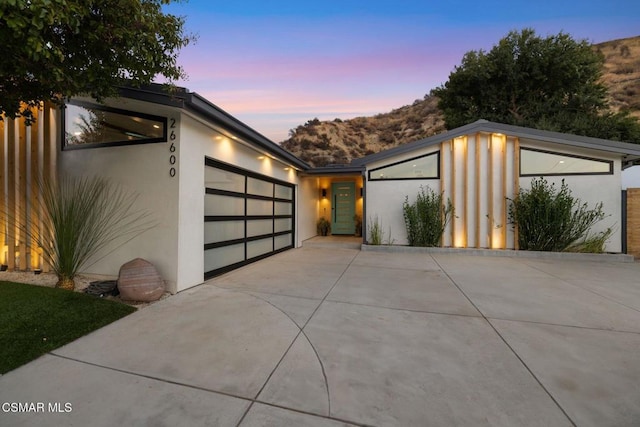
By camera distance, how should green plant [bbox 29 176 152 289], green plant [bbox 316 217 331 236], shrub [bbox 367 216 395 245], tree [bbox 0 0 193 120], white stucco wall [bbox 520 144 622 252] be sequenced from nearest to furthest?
tree [bbox 0 0 193 120] < green plant [bbox 29 176 152 289] < white stucco wall [bbox 520 144 622 252] < shrub [bbox 367 216 395 245] < green plant [bbox 316 217 331 236]

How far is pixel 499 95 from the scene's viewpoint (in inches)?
606

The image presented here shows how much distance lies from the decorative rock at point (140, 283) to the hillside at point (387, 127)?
66.8 feet

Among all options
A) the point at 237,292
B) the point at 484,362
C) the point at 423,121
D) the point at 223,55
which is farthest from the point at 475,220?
the point at 423,121

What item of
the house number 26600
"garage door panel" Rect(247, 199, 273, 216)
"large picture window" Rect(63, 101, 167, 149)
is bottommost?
"garage door panel" Rect(247, 199, 273, 216)

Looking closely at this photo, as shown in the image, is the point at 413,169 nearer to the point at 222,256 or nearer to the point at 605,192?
the point at 605,192

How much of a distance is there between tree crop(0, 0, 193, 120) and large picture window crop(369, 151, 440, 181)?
6.35 metres

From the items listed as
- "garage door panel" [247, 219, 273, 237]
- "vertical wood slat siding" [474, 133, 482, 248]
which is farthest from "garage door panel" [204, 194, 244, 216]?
"vertical wood slat siding" [474, 133, 482, 248]

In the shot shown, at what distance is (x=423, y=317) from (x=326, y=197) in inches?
374

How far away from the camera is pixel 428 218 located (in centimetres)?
760

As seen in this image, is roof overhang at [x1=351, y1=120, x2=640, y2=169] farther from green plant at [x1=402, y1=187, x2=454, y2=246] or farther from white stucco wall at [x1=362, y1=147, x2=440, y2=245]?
green plant at [x1=402, y1=187, x2=454, y2=246]

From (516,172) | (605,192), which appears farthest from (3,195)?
(605,192)

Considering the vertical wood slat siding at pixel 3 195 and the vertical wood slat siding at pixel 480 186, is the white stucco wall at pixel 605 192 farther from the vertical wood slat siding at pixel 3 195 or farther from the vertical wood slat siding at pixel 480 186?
the vertical wood slat siding at pixel 3 195

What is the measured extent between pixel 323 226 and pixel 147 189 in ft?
27.4

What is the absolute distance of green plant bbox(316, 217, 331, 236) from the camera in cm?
1182
